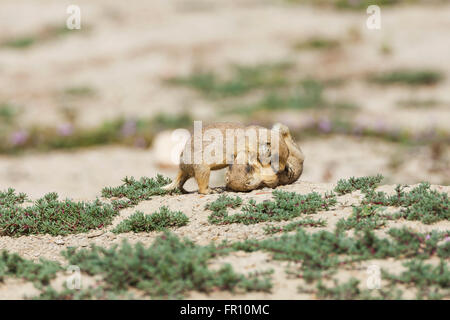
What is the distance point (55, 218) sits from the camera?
5.86 m

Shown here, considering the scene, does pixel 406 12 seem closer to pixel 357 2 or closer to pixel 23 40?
pixel 357 2

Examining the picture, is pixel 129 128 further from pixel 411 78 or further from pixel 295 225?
pixel 295 225

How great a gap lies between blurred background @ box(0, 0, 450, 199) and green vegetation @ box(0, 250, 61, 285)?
218 cm

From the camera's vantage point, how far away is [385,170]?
10.2 metres

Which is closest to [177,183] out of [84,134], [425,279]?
[425,279]

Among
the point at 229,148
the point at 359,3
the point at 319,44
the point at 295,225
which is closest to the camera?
the point at 295,225

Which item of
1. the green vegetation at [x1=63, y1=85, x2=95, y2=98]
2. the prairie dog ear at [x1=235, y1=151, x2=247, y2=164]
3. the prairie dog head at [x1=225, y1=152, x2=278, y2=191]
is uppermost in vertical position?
the green vegetation at [x1=63, y1=85, x2=95, y2=98]

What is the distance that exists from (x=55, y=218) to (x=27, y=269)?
4.30 ft

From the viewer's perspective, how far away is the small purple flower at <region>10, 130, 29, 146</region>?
38.8 ft

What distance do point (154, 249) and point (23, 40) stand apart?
52.2ft

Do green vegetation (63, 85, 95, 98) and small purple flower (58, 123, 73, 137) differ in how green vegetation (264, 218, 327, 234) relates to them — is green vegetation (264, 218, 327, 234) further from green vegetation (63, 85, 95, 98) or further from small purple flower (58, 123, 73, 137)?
green vegetation (63, 85, 95, 98)

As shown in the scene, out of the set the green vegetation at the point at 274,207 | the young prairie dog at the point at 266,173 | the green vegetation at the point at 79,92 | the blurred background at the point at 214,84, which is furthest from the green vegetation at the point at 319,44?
the green vegetation at the point at 274,207

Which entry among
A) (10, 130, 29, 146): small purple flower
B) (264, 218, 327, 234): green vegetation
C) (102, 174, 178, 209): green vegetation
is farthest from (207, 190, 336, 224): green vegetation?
(10, 130, 29, 146): small purple flower
